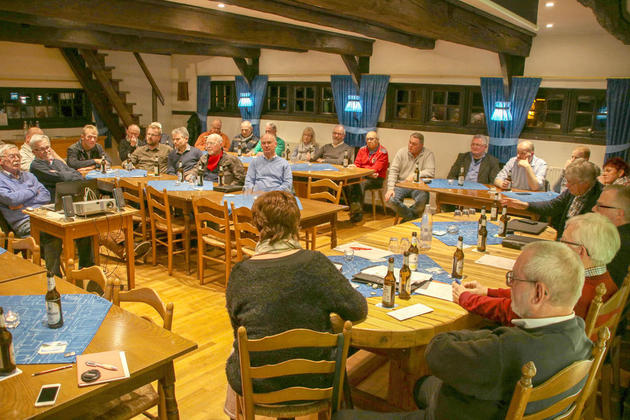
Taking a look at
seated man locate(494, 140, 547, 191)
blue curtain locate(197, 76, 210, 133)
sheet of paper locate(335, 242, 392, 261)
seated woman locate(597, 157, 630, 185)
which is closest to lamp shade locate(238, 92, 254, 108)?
blue curtain locate(197, 76, 210, 133)

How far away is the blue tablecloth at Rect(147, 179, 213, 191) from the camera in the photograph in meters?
5.32

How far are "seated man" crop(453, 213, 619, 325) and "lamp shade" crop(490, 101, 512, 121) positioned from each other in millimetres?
5096

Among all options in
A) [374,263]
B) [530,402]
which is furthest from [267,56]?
[530,402]

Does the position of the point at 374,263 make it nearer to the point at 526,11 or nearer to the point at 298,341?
the point at 298,341

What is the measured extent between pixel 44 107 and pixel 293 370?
9.91 meters

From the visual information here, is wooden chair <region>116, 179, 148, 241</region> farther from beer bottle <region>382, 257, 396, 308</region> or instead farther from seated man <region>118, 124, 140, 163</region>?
beer bottle <region>382, 257, 396, 308</region>

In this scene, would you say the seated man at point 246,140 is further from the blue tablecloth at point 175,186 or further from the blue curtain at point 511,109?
the blue curtain at point 511,109

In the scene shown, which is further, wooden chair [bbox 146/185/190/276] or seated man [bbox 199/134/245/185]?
seated man [bbox 199/134/245/185]

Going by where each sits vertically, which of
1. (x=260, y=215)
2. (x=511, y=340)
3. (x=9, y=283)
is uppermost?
(x=260, y=215)

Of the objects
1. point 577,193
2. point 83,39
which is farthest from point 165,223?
point 83,39

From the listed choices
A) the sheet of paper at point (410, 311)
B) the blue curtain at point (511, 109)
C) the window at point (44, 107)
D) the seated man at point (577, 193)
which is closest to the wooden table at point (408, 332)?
the sheet of paper at point (410, 311)

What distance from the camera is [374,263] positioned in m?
2.99

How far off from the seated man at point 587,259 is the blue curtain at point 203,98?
9.69 m

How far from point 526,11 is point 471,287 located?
13.1ft
